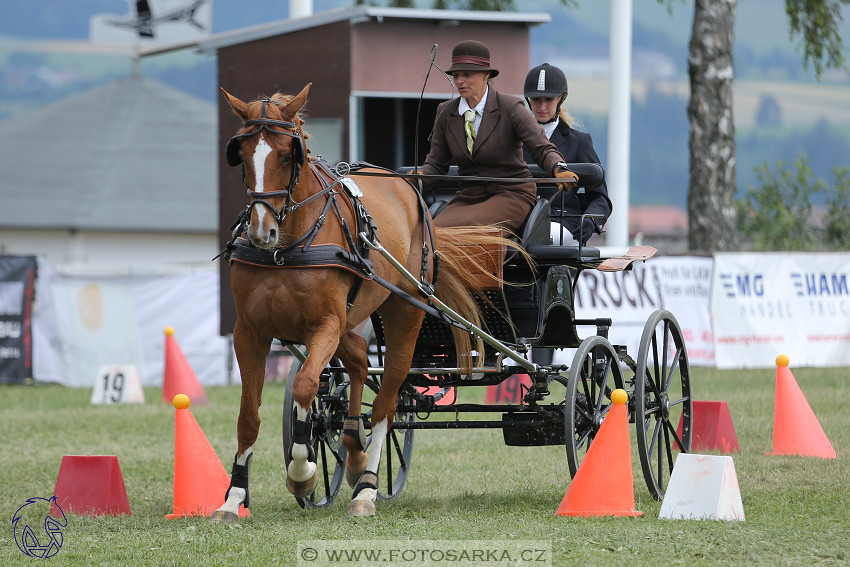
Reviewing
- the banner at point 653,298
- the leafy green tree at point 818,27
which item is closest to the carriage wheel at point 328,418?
the banner at point 653,298

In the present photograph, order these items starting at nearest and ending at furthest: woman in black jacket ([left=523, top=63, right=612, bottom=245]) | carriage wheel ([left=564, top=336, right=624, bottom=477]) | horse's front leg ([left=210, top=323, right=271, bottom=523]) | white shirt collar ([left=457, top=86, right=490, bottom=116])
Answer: horse's front leg ([left=210, top=323, right=271, bottom=523]) → carriage wheel ([left=564, top=336, right=624, bottom=477]) → white shirt collar ([left=457, top=86, right=490, bottom=116]) → woman in black jacket ([left=523, top=63, right=612, bottom=245])

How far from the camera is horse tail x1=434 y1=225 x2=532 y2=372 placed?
6.43m

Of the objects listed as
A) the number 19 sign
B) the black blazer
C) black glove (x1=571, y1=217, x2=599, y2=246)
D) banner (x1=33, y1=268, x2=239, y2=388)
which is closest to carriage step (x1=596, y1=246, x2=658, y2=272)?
black glove (x1=571, y1=217, x2=599, y2=246)

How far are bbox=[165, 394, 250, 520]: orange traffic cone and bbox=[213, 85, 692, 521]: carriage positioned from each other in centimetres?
38

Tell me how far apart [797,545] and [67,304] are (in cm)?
1185

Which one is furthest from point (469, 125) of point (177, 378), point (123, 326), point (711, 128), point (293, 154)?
point (711, 128)

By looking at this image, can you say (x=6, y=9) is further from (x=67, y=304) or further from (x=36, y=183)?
(x=67, y=304)

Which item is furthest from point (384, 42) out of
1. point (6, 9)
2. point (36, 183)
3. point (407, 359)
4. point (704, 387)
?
point (6, 9)

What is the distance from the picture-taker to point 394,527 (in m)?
5.55

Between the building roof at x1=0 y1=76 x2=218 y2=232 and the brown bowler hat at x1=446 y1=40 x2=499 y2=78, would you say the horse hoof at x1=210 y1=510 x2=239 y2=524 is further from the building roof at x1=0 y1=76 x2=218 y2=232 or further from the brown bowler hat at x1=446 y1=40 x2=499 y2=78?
the building roof at x1=0 y1=76 x2=218 y2=232

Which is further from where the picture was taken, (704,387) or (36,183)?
(36,183)

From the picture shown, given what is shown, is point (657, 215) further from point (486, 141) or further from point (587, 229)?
point (486, 141)

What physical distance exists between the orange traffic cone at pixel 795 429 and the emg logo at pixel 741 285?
6580 mm

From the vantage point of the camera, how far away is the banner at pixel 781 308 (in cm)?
1469
